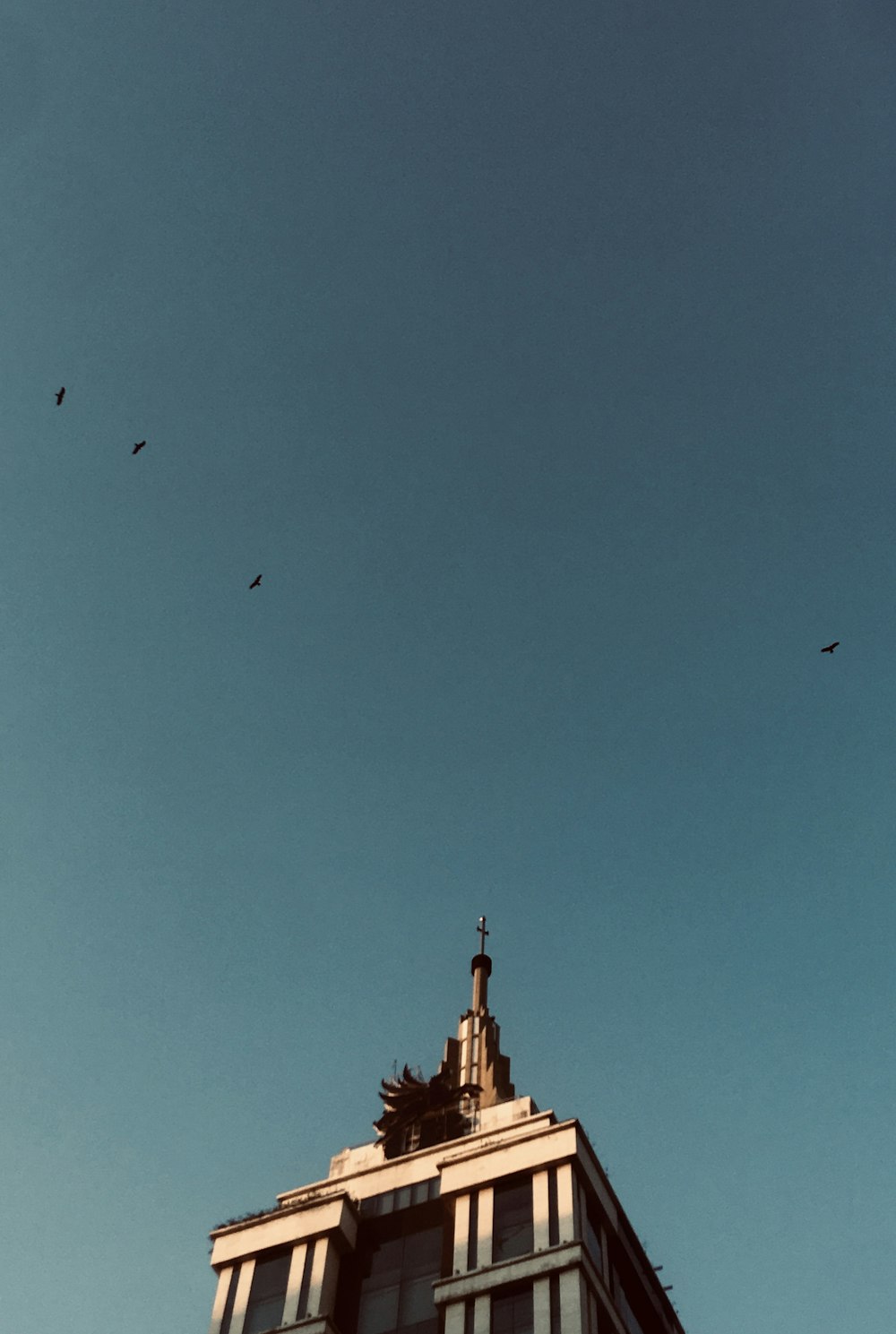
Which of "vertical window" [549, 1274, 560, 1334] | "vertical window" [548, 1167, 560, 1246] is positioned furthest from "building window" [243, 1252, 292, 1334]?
"vertical window" [549, 1274, 560, 1334]

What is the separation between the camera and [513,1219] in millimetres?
75500

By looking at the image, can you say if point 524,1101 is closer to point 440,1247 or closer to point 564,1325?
point 440,1247

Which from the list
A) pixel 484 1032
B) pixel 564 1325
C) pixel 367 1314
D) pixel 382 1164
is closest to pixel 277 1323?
pixel 367 1314

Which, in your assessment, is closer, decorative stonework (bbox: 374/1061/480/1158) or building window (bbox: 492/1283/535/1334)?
building window (bbox: 492/1283/535/1334)

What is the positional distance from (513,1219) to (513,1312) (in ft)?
18.9

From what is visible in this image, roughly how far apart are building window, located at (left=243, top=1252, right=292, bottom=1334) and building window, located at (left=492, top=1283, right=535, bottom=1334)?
12.9m

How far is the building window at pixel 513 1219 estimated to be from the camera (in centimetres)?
7369

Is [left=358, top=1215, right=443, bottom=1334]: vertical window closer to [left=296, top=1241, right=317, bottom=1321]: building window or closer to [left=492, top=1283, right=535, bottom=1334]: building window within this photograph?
[left=296, top=1241, right=317, bottom=1321]: building window

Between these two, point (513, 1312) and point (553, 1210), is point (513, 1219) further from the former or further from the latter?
point (513, 1312)

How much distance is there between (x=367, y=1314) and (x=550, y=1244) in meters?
11.1

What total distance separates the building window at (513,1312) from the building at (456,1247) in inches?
3.0

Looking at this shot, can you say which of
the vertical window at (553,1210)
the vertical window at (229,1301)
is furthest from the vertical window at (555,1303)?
the vertical window at (229,1301)

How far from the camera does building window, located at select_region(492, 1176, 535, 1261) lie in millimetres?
73688

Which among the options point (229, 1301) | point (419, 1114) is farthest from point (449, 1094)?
point (229, 1301)
